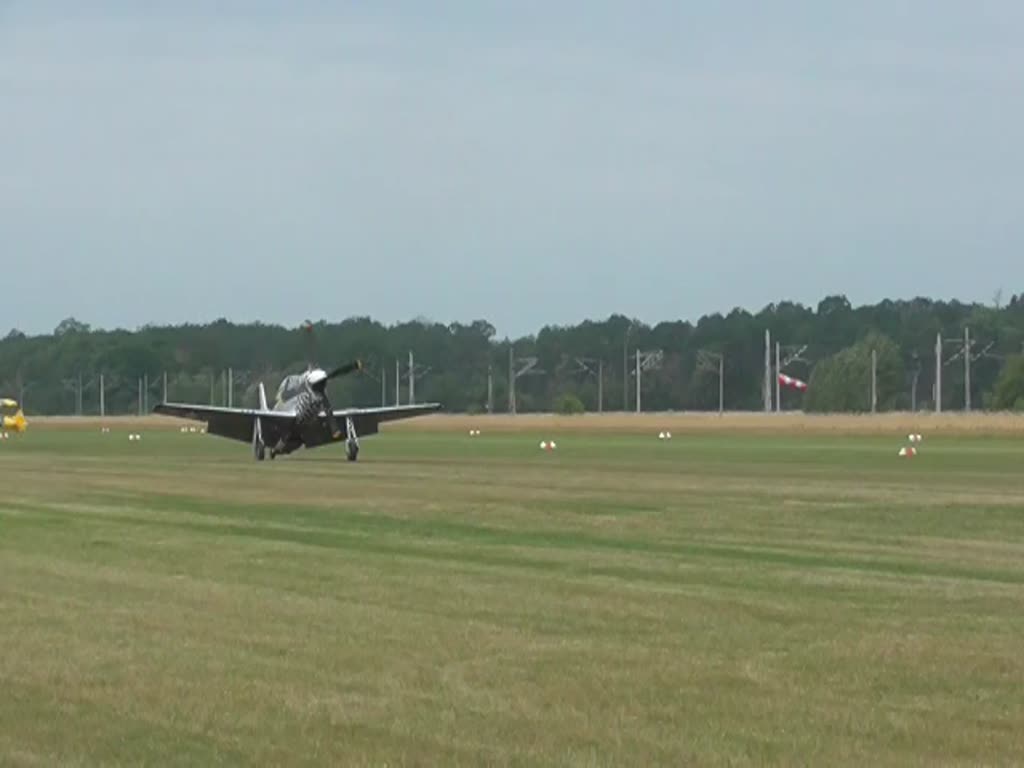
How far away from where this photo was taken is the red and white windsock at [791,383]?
151m

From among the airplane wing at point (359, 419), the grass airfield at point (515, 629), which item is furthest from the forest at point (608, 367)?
the grass airfield at point (515, 629)

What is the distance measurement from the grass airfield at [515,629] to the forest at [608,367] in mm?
105374

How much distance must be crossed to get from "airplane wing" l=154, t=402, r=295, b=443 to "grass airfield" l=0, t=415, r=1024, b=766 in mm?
23171

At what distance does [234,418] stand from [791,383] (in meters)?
104

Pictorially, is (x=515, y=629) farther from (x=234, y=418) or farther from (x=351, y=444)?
(x=234, y=418)

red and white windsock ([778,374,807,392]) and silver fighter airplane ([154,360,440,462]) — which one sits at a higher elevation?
red and white windsock ([778,374,807,392])

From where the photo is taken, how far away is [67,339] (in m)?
192

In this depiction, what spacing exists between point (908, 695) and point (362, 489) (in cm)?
2274

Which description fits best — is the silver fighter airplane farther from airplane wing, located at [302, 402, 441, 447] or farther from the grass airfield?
the grass airfield

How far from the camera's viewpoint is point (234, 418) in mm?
54969

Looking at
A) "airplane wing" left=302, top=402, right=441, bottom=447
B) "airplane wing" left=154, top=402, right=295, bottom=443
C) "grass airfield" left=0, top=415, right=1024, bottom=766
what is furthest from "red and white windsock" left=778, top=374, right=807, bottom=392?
"grass airfield" left=0, top=415, right=1024, bottom=766

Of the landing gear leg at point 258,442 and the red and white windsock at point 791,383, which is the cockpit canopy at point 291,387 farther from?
the red and white windsock at point 791,383

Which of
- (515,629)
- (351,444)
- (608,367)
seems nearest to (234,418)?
(351,444)

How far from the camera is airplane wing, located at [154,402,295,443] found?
52562 millimetres
